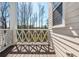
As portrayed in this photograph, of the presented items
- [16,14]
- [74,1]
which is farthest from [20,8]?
[74,1]

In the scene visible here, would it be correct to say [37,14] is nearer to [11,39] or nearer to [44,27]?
[44,27]

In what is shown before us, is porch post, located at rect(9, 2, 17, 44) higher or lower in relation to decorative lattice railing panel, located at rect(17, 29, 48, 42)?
higher

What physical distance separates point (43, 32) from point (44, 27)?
0.43 meters

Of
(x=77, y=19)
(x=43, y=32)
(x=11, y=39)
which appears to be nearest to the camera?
(x=77, y=19)

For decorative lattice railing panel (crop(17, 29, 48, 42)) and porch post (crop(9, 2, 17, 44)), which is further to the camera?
decorative lattice railing panel (crop(17, 29, 48, 42))

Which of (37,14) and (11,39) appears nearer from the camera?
(11,39)

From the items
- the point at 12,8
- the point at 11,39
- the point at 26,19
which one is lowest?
the point at 11,39

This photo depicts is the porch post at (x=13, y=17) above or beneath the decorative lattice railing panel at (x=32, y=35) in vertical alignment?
above

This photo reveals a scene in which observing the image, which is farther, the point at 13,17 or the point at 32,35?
the point at 32,35

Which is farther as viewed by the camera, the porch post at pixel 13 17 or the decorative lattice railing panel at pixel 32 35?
the decorative lattice railing panel at pixel 32 35

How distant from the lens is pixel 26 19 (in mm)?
7855

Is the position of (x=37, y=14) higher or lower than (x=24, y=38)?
higher

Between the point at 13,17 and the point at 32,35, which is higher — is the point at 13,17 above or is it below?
above

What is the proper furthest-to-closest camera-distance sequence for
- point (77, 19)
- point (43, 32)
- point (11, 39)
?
point (43, 32) < point (11, 39) < point (77, 19)
